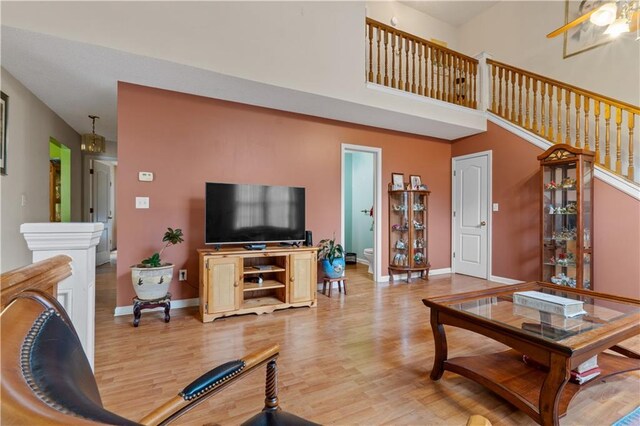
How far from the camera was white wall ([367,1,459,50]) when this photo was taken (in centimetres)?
568

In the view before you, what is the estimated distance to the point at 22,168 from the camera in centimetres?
333

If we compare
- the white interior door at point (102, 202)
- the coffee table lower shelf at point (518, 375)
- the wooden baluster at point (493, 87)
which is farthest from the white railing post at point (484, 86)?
the white interior door at point (102, 202)

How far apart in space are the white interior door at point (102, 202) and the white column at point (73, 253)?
5329 mm

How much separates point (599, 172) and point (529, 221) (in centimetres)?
101

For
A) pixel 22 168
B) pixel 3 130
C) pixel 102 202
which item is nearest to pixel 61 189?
pixel 102 202

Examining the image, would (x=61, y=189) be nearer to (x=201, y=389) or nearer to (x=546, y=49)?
(x=201, y=389)

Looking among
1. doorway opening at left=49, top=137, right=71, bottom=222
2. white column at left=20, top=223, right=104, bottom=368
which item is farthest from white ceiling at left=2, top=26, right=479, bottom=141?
white column at left=20, top=223, right=104, bottom=368

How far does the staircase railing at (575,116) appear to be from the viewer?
355 centimetres

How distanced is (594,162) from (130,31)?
5241 millimetres

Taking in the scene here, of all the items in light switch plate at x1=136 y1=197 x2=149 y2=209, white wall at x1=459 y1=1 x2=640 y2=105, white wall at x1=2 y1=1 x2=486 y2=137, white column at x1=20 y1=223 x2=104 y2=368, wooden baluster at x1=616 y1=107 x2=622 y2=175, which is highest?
white wall at x1=459 y1=1 x2=640 y2=105

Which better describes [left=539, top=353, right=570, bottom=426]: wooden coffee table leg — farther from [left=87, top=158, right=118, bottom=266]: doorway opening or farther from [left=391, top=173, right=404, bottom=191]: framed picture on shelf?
[left=87, top=158, right=118, bottom=266]: doorway opening

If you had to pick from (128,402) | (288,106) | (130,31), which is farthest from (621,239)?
(130,31)

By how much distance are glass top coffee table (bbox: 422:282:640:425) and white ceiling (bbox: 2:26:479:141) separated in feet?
8.90

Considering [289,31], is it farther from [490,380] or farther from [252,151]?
[490,380]
